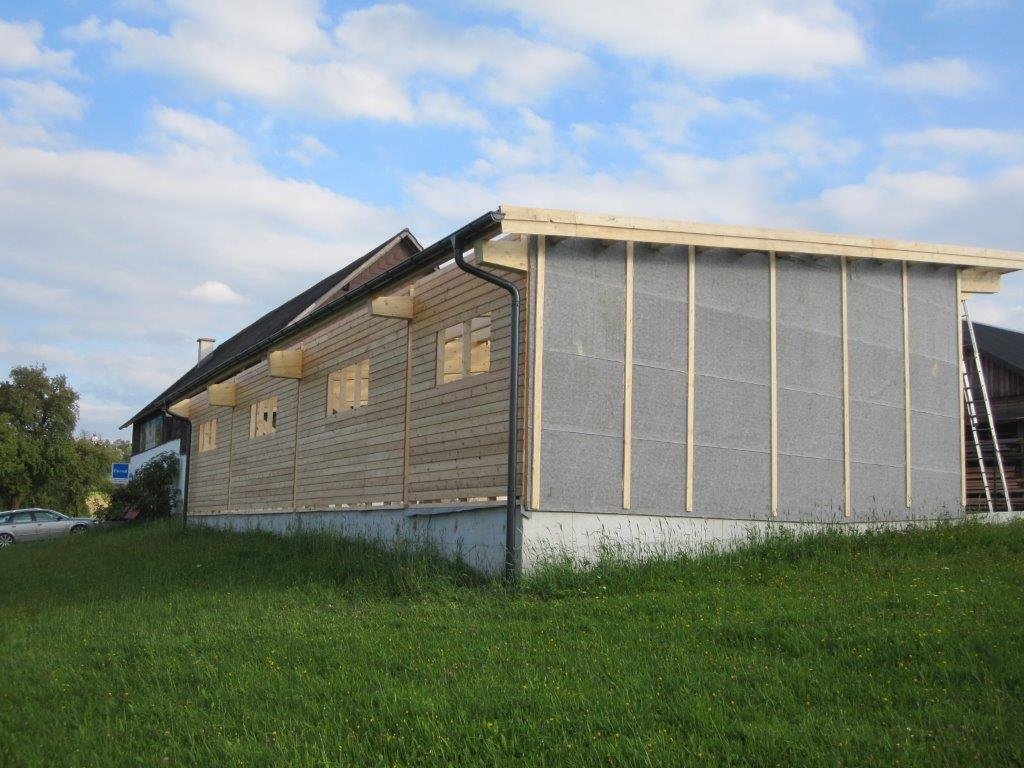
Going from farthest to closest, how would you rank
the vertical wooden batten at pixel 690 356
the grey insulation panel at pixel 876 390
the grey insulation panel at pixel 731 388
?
the grey insulation panel at pixel 876 390, the grey insulation panel at pixel 731 388, the vertical wooden batten at pixel 690 356

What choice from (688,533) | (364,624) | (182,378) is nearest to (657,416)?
(688,533)

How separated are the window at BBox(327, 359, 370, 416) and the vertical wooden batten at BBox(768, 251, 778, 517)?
641cm

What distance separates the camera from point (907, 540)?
12.9 m

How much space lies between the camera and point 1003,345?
87.1ft

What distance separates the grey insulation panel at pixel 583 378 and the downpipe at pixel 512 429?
0.38 meters

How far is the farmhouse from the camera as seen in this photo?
12641 mm

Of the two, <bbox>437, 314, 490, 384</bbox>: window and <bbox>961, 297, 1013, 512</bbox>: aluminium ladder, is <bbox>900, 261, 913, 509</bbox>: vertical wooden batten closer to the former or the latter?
<bbox>961, 297, 1013, 512</bbox>: aluminium ladder

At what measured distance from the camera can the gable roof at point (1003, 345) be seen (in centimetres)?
2472

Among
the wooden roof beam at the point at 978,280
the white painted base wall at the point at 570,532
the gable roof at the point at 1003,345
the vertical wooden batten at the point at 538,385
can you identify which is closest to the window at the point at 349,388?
the white painted base wall at the point at 570,532

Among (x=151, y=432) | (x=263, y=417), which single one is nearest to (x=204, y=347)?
(x=151, y=432)

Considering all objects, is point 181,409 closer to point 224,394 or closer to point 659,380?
point 224,394

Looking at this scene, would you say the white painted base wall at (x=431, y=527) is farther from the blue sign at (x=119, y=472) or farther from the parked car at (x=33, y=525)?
the parked car at (x=33, y=525)

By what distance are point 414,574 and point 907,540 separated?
6088 millimetres

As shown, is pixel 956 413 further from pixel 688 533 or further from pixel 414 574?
pixel 414 574
